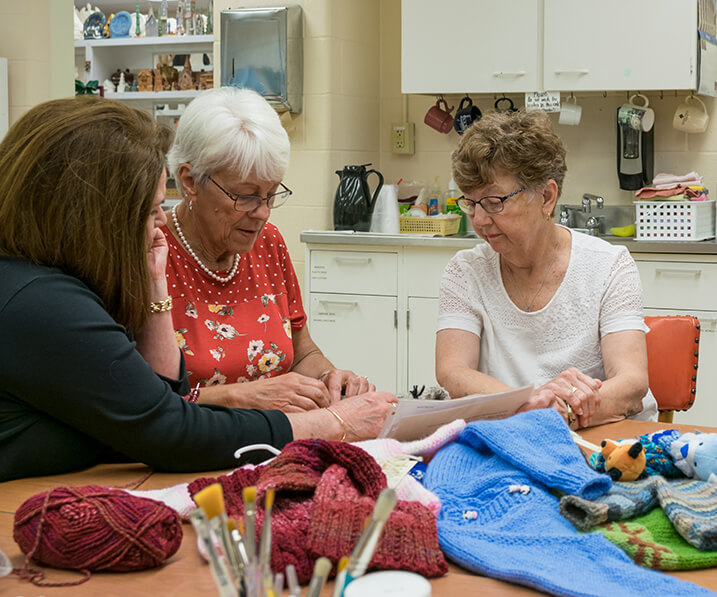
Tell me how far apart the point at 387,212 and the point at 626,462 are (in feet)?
9.29

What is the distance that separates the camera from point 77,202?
1337mm

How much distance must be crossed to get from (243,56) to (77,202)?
118 inches

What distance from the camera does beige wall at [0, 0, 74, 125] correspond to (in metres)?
4.12

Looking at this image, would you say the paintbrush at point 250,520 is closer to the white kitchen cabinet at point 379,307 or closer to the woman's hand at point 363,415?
the woman's hand at point 363,415

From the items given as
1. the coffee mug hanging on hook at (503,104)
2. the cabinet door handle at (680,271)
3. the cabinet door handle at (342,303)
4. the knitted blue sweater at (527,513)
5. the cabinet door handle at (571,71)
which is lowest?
the cabinet door handle at (342,303)

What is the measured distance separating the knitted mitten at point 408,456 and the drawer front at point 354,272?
7.77 ft

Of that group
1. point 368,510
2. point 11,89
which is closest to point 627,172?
point 11,89

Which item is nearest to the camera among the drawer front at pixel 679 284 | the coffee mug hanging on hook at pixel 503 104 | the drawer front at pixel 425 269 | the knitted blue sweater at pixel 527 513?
the knitted blue sweater at pixel 527 513

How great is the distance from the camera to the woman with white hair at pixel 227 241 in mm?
1940

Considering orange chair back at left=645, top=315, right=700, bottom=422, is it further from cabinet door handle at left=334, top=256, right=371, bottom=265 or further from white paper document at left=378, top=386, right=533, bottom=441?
cabinet door handle at left=334, top=256, right=371, bottom=265

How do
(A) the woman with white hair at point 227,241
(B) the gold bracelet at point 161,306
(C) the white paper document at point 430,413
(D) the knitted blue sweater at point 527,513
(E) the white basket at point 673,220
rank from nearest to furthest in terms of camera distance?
(D) the knitted blue sweater at point 527,513 < (C) the white paper document at point 430,413 < (B) the gold bracelet at point 161,306 < (A) the woman with white hair at point 227,241 < (E) the white basket at point 673,220

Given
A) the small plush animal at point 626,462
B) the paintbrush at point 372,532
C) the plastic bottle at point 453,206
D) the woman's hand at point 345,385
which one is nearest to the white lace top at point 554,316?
the woman's hand at point 345,385

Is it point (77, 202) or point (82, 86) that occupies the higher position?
point (82, 86)

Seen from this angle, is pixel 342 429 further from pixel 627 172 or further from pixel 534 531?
pixel 627 172
